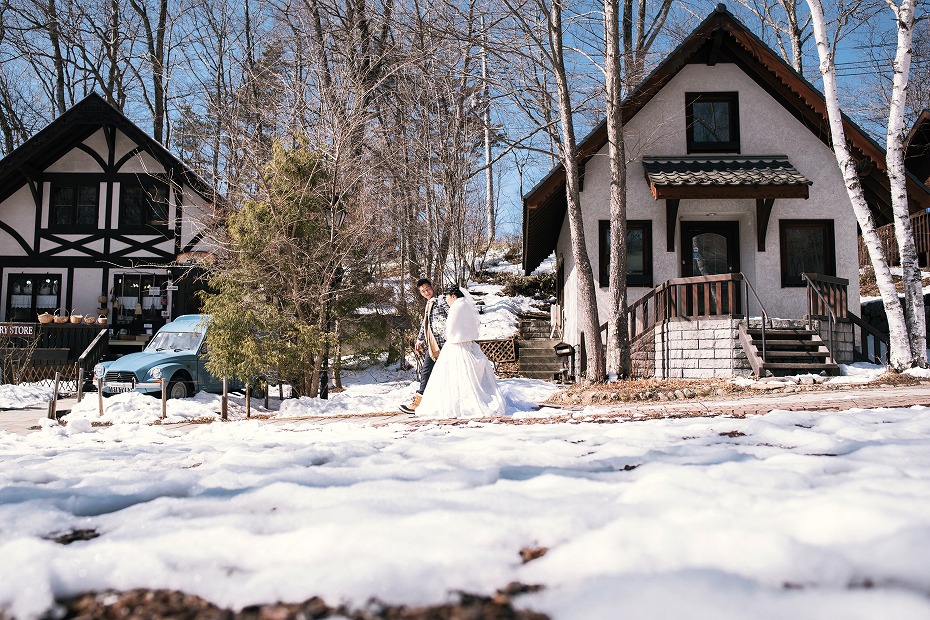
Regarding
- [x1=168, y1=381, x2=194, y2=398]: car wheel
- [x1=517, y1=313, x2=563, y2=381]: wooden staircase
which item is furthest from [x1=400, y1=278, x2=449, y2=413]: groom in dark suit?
[x1=517, y1=313, x2=563, y2=381]: wooden staircase

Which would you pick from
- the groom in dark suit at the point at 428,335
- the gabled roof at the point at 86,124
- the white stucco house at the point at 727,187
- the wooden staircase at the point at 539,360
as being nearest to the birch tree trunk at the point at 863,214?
the white stucco house at the point at 727,187

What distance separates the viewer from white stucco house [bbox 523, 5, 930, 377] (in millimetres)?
13539

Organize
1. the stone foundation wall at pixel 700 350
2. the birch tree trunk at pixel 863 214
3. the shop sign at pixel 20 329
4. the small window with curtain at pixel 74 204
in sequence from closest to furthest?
the birch tree trunk at pixel 863 214, the stone foundation wall at pixel 700 350, the shop sign at pixel 20 329, the small window with curtain at pixel 74 204

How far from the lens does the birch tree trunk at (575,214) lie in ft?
35.0

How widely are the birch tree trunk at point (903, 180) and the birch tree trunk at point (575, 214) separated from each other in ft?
16.8

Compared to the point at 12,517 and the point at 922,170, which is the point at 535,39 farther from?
the point at 922,170

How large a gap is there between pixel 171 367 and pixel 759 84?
14.2 m

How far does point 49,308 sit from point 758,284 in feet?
72.4

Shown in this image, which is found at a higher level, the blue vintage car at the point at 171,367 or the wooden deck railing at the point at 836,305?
the wooden deck railing at the point at 836,305

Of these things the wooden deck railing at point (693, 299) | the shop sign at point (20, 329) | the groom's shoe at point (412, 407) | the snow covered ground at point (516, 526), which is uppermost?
the wooden deck railing at point (693, 299)

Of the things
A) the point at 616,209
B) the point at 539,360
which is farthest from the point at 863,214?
the point at 539,360

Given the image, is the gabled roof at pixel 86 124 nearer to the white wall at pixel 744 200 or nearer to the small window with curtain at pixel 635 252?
the small window with curtain at pixel 635 252

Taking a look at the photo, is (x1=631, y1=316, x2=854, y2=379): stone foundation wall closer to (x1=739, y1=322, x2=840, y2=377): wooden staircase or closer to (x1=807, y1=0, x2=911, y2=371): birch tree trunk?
(x1=739, y1=322, x2=840, y2=377): wooden staircase

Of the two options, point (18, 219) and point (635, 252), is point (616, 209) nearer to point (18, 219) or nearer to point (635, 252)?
point (635, 252)
